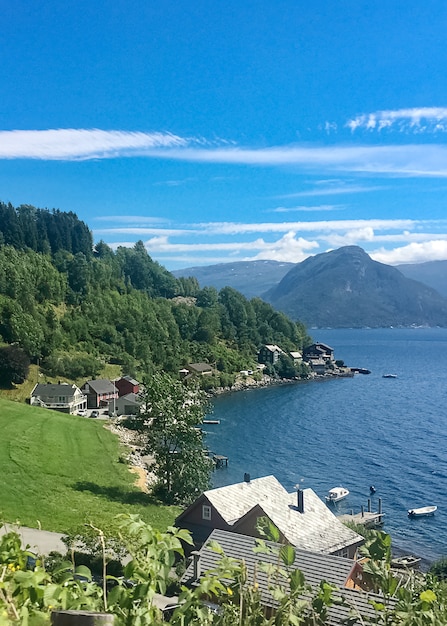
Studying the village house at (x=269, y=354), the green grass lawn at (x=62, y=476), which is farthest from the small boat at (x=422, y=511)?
the village house at (x=269, y=354)

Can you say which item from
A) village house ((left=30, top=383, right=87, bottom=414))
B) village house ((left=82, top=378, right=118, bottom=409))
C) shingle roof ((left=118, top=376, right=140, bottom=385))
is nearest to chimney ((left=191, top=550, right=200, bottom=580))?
village house ((left=30, top=383, right=87, bottom=414))

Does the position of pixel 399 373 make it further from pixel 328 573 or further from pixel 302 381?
pixel 328 573

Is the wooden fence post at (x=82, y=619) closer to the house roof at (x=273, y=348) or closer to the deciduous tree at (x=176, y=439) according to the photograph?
the deciduous tree at (x=176, y=439)

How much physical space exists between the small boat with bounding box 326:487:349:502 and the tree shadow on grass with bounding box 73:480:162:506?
39.5 feet

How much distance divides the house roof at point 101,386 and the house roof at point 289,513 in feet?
155

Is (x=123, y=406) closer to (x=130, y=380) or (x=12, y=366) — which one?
(x=130, y=380)

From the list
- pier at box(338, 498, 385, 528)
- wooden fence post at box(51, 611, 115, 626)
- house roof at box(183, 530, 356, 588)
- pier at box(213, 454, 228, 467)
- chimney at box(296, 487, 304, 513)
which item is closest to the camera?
wooden fence post at box(51, 611, 115, 626)

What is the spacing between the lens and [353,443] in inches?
2197

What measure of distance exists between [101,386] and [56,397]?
8586 mm

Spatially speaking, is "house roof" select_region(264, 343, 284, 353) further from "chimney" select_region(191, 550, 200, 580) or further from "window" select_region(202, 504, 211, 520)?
"chimney" select_region(191, 550, 200, 580)

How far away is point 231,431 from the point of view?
62.0 metres

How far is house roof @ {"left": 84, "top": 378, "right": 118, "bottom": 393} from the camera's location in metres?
71.6

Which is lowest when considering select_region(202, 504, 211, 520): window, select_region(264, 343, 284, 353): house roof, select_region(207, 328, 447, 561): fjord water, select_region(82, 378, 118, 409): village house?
select_region(207, 328, 447, 561): fjord water

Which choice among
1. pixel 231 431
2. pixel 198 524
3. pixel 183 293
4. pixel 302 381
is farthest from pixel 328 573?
pixel 183 293
